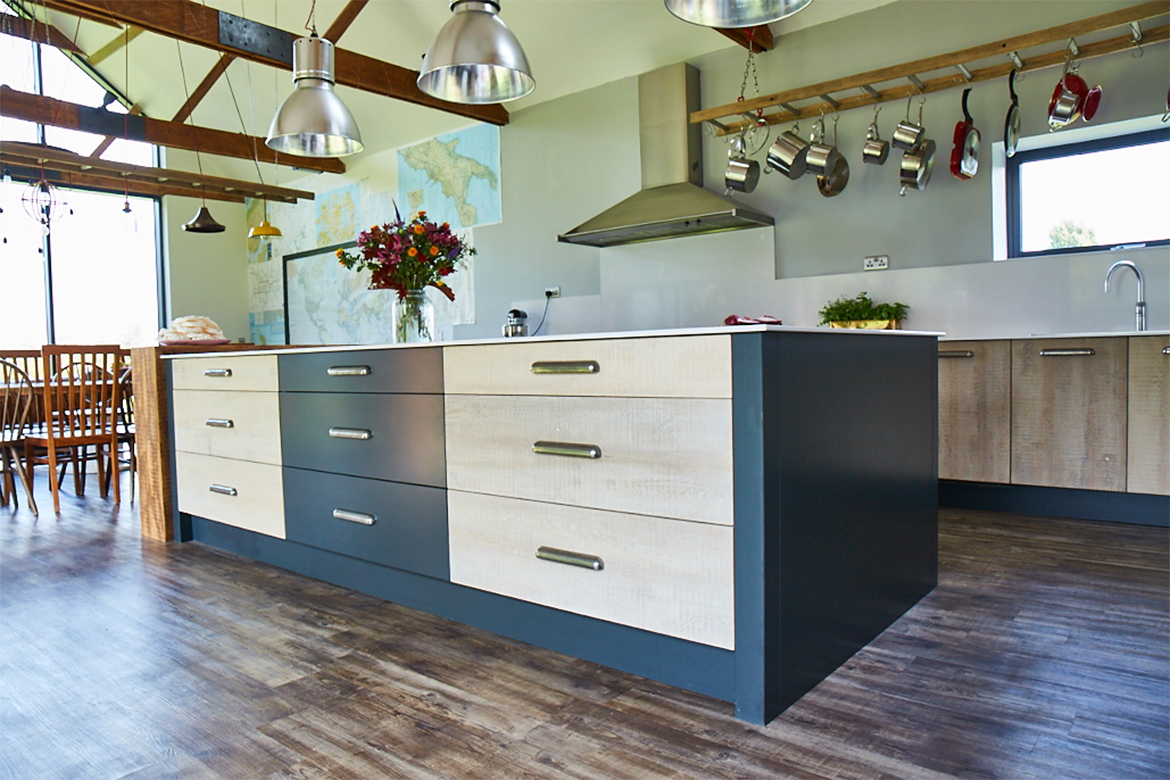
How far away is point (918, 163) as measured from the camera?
151 inches

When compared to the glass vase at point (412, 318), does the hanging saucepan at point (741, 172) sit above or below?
above

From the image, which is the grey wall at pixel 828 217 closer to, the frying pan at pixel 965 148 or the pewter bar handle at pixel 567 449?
the frying pan at pixel 965 148

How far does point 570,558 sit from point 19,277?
7769 millimetres

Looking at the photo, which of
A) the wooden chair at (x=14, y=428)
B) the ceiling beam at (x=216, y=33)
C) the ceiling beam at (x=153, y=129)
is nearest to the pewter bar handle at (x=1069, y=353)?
the ceiling beam at (x=216, y=33)

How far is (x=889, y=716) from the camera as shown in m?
1.49

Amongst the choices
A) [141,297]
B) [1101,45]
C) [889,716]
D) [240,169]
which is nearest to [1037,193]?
[1101,45]

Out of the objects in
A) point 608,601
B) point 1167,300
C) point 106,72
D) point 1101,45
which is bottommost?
point 608,601

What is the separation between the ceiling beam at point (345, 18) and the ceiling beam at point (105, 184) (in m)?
2.20

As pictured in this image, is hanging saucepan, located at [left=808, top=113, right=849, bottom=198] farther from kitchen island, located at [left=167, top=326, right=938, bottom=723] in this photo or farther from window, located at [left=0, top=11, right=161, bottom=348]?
window, located at [left=0, top=11, right=161, bottom=348]

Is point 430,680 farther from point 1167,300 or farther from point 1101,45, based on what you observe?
point 1101,45

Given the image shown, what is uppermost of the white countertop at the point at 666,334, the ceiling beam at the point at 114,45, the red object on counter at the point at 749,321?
the ceiling beam at the point at 114,45

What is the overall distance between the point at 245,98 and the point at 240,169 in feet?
4.66

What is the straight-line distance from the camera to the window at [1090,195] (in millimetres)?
3594

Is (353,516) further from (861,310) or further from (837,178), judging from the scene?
(837,178)
